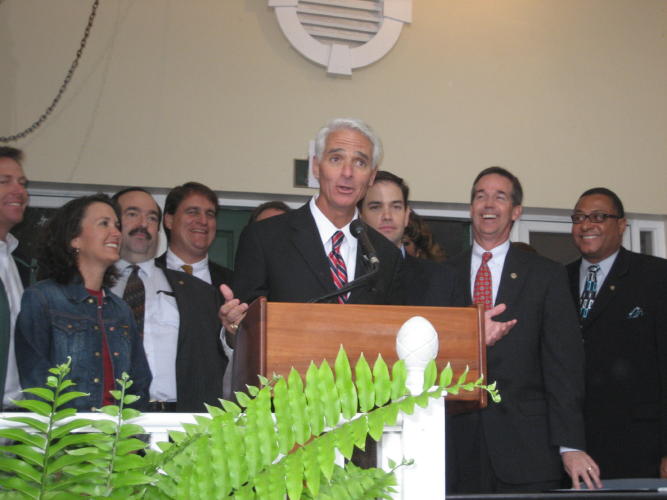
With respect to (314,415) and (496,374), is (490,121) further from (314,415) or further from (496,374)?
(314,415)

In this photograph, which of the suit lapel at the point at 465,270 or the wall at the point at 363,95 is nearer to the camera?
the suit lapel at the point at 465,270

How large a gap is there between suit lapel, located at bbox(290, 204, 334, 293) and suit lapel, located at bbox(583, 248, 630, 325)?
1.92 metres

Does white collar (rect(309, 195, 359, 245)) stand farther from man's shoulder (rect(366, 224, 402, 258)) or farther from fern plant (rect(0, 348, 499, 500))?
fern plant (rect(0, 348, 499, 500))

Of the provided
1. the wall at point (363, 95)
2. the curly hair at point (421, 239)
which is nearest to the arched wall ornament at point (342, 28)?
the wall at point (363, 95)

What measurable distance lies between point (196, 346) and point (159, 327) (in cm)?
18

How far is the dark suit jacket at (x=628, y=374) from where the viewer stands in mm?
3625

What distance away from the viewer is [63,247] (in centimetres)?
307

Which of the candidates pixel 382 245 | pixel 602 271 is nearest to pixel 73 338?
pixel 382 245

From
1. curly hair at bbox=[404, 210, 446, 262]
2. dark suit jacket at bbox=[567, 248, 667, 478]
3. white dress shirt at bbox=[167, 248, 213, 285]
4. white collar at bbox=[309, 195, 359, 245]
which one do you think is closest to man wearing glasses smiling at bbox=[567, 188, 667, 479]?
dark suit jacket at bbox=[567, 248, 667, 478]

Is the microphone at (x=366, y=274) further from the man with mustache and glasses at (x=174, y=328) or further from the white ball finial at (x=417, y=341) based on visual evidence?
the man with mustache and glasses at (x=174, y=328)

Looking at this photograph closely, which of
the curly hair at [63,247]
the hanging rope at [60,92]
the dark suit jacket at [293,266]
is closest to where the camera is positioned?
the dark suit jacket at [293,266]

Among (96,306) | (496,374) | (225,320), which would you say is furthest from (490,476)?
(96,306)

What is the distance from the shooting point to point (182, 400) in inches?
134

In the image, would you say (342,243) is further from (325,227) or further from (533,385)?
(533,385)
